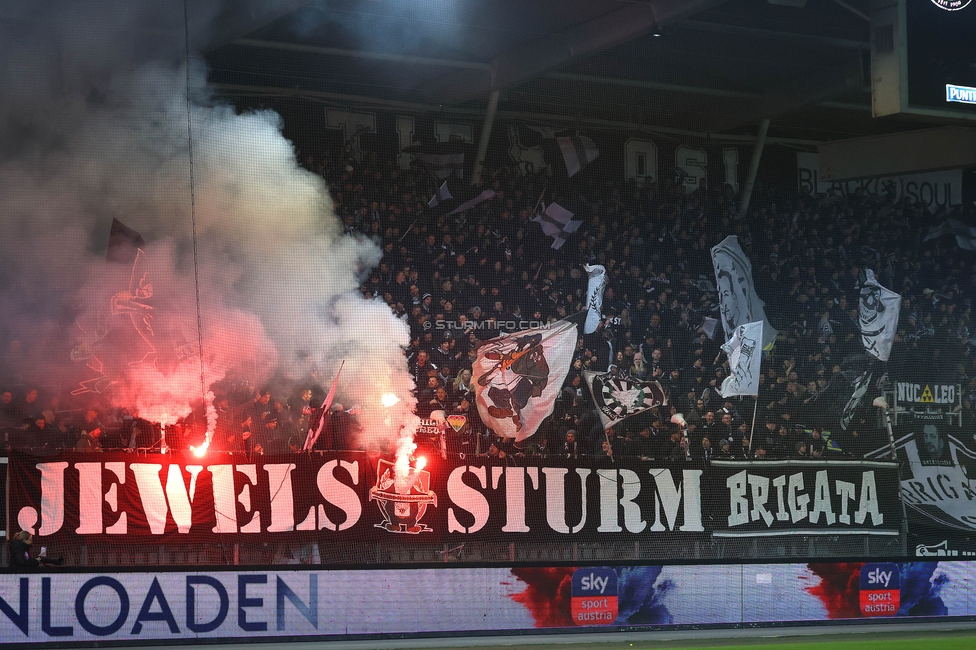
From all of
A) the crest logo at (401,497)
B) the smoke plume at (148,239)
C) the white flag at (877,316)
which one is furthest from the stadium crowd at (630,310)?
the crest logo at (401,497)

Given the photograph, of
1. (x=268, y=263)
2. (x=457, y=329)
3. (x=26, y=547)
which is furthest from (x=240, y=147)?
(x=26, y=547)

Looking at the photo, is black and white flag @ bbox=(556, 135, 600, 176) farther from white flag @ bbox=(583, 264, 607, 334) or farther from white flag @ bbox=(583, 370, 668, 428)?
white flag @ bbox=(583, 370, 668, 428)

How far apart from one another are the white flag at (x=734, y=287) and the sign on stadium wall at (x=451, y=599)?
3755 millimetres

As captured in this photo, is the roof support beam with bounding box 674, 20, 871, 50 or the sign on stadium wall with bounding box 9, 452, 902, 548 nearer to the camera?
the sign on stadium wall with bounding box 9, 452, 902, 548

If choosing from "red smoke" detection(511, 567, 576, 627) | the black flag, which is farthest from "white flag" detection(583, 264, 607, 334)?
the black flag

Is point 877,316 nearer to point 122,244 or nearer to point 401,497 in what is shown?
point 401,497

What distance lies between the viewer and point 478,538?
10.2 meters

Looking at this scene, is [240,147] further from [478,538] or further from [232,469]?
[478,538]

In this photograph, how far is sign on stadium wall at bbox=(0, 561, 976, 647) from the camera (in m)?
9.06

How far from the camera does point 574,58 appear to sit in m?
11.7

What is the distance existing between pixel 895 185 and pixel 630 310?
5195mm

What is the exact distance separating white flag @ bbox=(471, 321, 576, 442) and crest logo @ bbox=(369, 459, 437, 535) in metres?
1.55

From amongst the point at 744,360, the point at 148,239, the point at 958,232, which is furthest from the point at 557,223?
the point at 958,232

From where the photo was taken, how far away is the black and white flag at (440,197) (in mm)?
12633
